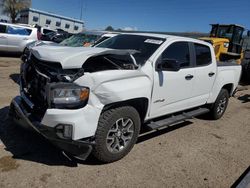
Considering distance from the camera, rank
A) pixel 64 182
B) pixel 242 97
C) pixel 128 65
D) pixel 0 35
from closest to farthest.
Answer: pixel 64 182
pixel 128 65
pixel 242 97
pixel 0 35

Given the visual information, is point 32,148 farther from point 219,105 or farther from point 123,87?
point 219,105

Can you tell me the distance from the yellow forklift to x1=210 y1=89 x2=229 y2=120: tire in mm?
6644

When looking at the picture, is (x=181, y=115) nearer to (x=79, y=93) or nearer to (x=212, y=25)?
(x=79, y=93)

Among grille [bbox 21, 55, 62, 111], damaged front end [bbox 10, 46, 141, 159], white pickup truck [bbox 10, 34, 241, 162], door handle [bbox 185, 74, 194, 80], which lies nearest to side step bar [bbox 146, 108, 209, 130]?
white pickup truck [bbox 10, 34, 241, 162]

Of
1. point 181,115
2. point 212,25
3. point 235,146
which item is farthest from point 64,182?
point 212,25

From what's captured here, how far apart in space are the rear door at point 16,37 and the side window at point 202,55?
10.6 meters

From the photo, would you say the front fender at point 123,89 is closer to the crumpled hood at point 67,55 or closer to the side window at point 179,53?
the crumpled hood at point 67,55

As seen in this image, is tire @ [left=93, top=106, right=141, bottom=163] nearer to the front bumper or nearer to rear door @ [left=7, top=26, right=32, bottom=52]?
the front bumper

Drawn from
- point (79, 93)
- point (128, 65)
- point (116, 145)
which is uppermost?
point (128, 65)

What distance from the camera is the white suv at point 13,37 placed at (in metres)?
13.9

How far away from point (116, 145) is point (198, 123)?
9.79 ft

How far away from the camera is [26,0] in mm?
57000

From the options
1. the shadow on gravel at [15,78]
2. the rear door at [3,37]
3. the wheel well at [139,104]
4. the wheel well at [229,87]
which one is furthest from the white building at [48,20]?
the wheel well at [139,104]

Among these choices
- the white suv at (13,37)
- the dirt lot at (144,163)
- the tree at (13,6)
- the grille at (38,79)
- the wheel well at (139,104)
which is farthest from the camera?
the tree at (13,6)
